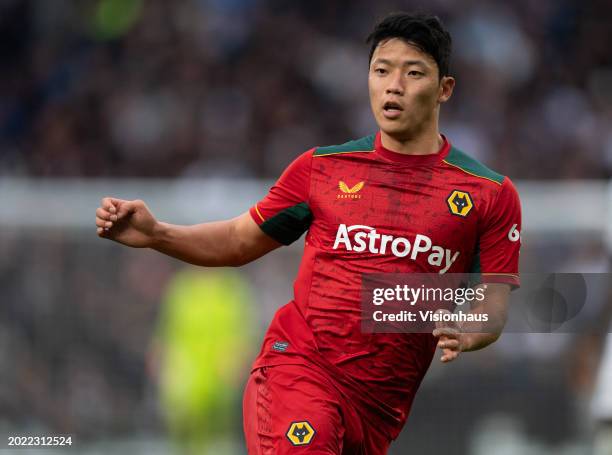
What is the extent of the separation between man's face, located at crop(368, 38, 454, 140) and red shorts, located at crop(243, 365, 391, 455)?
105 centimetres

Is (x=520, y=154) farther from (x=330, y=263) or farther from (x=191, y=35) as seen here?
(x=330, y=263)

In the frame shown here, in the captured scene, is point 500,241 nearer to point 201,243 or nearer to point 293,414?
point 293,414

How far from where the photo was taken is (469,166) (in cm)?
516

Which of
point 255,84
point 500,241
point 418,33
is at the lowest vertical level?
point 500,241

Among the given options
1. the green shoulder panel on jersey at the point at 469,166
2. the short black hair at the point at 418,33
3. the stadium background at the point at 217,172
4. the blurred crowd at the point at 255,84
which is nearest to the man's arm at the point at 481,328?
the green shoulder panel on jersey at the point at 469,166

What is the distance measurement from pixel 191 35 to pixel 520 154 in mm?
3972

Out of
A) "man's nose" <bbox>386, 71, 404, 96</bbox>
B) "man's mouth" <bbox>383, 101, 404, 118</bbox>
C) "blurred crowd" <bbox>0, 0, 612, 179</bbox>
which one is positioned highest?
"blurred crowd" <bbox>0, 0, 612, 179</bbox>

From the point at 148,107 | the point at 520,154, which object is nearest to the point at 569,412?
the point at 520,154

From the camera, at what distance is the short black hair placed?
502 centimetres

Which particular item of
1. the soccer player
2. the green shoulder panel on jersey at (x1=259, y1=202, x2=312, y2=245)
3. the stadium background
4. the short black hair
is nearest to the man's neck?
the soccer player

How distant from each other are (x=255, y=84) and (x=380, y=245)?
28.5 feet

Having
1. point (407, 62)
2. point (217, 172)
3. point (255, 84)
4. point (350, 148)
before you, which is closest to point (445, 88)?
point (407, 62)

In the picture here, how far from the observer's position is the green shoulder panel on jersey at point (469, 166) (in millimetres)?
5102

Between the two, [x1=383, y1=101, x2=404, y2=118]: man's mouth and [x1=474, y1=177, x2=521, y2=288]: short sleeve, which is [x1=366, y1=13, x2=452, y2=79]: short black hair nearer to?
[x1=383, y1=101, x2=404, y2=118]: man's mouth
